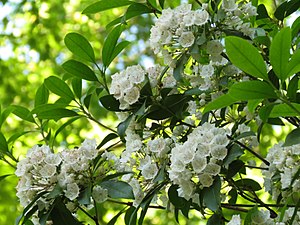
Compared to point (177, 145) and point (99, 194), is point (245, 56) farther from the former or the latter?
point (99, 194)

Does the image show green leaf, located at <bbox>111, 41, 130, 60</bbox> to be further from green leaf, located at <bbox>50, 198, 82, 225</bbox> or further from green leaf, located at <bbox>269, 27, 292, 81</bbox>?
green leaf, located at <bbox>269, 27, 292, 81</bbox>

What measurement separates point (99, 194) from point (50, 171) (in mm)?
92

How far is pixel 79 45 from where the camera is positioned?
1114mm

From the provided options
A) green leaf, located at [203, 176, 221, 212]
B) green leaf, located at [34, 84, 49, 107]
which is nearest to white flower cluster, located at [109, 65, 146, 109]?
green leaf, located at [203, 176, 221, 212]

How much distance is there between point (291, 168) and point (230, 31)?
249mm

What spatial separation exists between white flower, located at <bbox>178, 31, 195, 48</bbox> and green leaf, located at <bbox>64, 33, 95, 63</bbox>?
0.24m

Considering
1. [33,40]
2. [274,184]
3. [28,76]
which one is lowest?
[28,76]

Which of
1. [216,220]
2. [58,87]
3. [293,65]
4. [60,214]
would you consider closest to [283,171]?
[216,220]

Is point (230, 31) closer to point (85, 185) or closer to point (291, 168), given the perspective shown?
point (291, 168)

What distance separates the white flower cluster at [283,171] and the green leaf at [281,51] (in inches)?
7.5

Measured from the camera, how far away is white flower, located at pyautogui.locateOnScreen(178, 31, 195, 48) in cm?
94

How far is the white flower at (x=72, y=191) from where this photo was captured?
93cm

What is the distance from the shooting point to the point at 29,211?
38.8 inches

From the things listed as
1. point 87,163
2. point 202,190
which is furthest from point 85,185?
point 202,190
